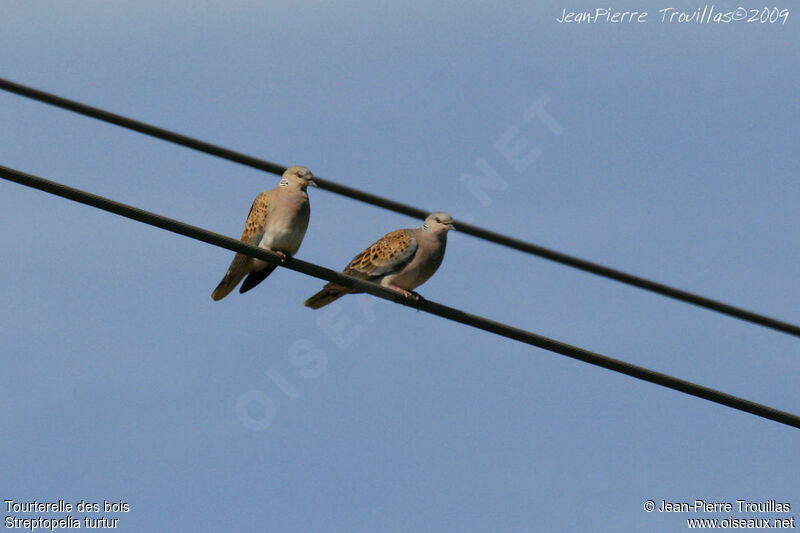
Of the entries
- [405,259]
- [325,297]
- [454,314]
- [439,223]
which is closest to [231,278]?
[325,297]

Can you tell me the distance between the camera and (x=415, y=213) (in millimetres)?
9383

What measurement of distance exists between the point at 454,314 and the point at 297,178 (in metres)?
3.18

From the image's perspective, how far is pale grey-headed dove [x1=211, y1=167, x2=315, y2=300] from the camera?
→ 10391 millimetres

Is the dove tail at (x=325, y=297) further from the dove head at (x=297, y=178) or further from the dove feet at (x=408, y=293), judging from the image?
the dove head at (x=297, y=178)

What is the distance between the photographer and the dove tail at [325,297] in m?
10.5

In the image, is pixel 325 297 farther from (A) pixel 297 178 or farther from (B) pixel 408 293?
(A) pixel 297 178

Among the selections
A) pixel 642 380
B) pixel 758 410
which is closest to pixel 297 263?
pixel 642 380

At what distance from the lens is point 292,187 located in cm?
1070

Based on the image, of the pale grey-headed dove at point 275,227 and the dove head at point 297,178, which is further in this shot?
the dove head at point 297,178

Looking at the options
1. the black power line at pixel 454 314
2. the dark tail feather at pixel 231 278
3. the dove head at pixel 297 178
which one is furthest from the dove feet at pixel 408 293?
the black power line at pixel 454 314

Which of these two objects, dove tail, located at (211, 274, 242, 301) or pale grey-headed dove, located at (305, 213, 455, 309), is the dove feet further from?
dove tail, located at (211, 274, 242, 301)

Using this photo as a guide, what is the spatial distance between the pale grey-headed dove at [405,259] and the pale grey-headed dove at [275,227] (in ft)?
1.44

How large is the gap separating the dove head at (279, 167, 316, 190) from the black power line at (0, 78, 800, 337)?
1161 millimetres

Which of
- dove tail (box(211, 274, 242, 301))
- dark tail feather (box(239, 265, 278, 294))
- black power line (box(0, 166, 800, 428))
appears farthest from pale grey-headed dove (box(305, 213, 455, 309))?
black power line (box(0, 166, 800, 428))
